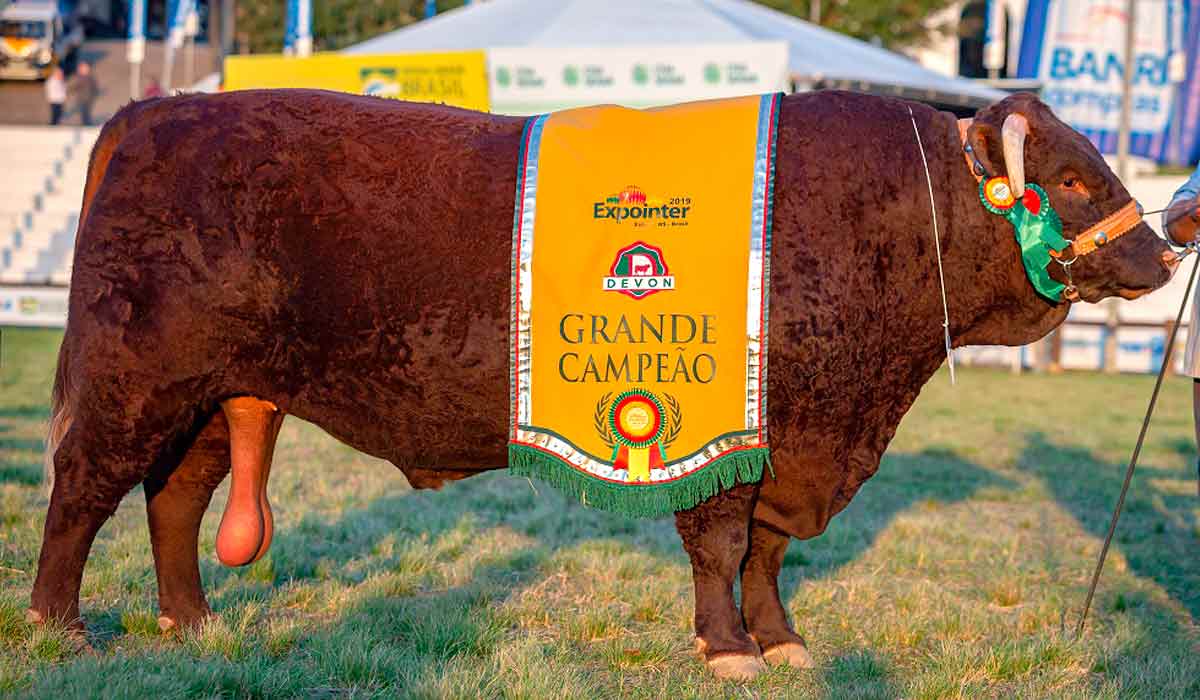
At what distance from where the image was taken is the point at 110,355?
3887 millimetres

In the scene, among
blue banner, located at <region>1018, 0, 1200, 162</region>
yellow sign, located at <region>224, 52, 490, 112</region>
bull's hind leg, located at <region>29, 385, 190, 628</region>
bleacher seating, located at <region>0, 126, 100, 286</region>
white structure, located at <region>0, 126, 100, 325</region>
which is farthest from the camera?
blue banner, located at <region>1018, 0, 1200, 162</region>

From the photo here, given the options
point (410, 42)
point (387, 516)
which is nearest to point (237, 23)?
point (410, 42)

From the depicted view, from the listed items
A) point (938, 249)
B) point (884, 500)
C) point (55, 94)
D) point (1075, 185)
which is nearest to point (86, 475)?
point (938, 249)

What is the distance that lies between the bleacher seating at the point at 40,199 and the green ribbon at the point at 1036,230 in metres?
16.0

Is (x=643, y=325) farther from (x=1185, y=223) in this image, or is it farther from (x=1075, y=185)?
(x=1185, y=223)

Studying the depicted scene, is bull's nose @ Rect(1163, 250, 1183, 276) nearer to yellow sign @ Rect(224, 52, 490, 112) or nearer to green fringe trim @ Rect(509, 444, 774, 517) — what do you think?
green fringe trim @ Rect(509, 444, 774, 517)

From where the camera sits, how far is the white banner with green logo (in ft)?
43.3

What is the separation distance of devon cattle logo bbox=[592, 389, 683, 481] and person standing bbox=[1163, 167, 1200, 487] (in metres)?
1.82

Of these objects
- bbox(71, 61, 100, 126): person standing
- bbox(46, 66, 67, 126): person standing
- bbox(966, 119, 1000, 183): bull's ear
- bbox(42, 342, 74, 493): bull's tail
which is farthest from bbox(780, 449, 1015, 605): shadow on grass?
bbox(46, 66, 67, 126): person standing

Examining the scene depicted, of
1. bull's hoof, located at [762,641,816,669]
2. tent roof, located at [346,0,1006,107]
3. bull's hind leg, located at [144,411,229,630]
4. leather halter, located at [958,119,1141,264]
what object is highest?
tent roof, located at [346,0,1006,107]

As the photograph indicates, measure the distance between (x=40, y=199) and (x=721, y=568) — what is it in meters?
21.5

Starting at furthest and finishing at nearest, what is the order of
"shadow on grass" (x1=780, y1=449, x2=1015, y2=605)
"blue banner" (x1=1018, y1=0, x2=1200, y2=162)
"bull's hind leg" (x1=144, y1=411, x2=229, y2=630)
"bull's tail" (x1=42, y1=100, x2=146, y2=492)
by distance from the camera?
"blue banner" (x1=1018, y1=0, x2=1200, y2=162) → "shadow on grass" (x1=780, y1=449, x2=1015, y2=605) → "bull's hind leg" (x1=144, y1=411, x2=229, y2=630) → "bull's tail" (x1=42, y1=100, x2=146, y2=492)

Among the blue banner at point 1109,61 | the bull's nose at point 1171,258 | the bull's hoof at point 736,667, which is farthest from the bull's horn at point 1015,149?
the blue banner at point 1109,61

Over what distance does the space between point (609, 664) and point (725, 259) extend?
136 centimetres
